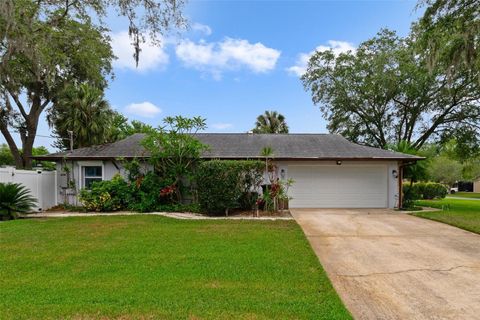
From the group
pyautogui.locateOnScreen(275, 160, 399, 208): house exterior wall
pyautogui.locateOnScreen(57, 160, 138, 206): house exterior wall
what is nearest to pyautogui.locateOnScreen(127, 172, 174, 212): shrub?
pyautogui.locateOnScreen(57, 160, 138, 206): house exterior wall

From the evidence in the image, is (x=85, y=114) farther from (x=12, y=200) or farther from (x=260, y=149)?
(x=260, y=149)

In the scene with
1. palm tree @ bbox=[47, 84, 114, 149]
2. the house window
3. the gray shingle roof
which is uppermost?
palm tree @ bbox=[47, 84, 114, 149]

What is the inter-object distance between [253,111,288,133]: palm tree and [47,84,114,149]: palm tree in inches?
624

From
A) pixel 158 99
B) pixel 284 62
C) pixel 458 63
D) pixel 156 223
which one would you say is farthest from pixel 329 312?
pixel 158 99

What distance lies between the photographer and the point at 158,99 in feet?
63.1

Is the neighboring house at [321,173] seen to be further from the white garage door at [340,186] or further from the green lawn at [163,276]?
the green lawn at [163,276]

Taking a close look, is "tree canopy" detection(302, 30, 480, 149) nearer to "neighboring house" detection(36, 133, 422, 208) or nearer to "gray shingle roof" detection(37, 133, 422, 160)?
"gray shingle roof" detection(37, 133, 422, 160)

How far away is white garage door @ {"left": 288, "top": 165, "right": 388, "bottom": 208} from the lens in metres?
14.0

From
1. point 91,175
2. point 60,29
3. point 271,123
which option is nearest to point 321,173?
point 91,175

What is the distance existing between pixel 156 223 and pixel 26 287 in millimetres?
5403

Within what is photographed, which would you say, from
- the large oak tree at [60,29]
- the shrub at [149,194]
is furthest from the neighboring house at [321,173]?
the large oak tree at [60,29]

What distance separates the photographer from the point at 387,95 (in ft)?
65.9

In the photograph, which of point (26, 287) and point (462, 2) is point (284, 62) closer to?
point (462, 2)

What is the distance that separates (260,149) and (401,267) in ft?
31.7
